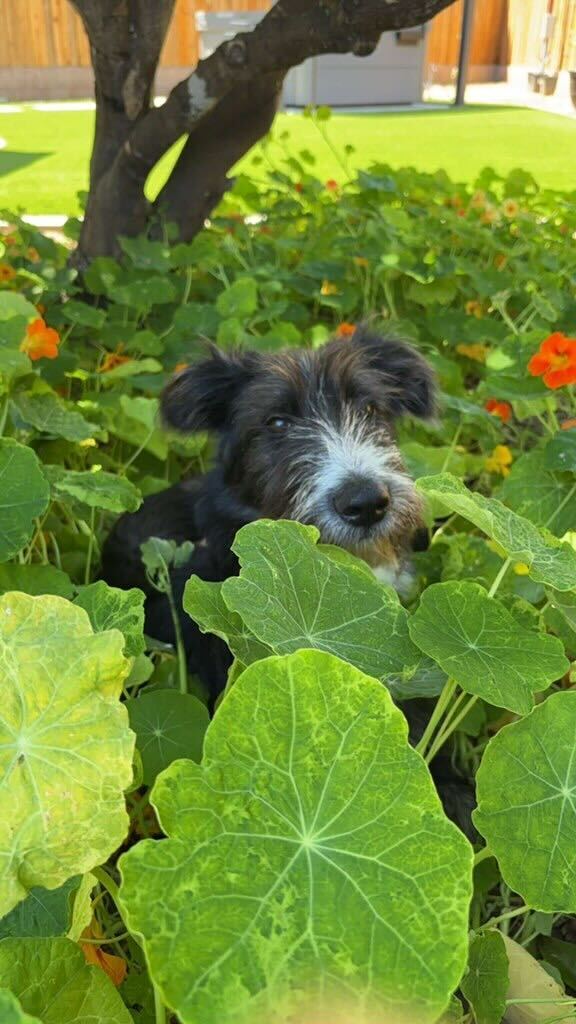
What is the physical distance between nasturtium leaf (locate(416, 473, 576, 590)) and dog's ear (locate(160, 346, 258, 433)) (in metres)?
1.58

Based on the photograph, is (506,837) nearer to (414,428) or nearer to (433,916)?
(433,916)

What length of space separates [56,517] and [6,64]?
22.1 metres

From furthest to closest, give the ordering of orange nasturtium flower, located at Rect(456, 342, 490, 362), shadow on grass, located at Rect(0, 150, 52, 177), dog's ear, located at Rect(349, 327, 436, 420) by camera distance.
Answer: shadow on grass, located at Rect(0, 150, 52, 177)
orange nasturtium flower, located at Rect(456, 342, 490, 362)
dog's ear, located at Rect(349, 327, 436, 420)

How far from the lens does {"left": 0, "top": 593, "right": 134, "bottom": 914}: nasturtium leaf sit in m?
0.76

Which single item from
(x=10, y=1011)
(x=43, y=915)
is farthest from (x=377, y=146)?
(x=10, y=1011)

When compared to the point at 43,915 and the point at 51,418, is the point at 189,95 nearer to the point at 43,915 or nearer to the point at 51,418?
the point at 51,418

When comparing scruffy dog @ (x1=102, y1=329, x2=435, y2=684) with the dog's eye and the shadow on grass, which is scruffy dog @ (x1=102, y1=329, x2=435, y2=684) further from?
the shadow on grass

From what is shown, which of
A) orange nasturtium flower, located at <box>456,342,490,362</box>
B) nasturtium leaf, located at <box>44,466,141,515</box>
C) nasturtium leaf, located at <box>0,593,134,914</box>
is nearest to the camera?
nasturtium leaf, located at <box>0,593,134,914</box>

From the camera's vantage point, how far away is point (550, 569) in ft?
3.48

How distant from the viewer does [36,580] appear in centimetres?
168

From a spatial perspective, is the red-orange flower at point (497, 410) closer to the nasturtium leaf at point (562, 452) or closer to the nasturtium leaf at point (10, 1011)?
the nasturtium leaf at point (562, 452)

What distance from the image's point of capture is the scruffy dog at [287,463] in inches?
90.1

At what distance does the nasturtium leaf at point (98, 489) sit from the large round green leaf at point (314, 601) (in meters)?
0.59

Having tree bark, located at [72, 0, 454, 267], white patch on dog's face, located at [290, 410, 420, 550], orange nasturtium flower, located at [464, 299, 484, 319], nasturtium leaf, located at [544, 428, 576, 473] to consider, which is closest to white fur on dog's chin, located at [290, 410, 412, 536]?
white patch on dog's face, located at [290, 410, 420, 550]
